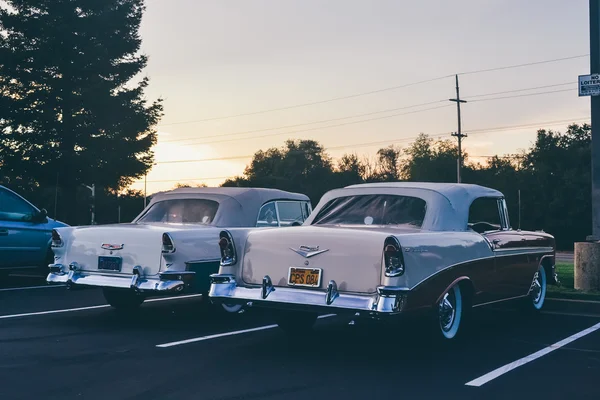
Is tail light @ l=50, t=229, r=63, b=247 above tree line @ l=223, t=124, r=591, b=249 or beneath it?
beneath

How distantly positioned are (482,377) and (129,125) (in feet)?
108

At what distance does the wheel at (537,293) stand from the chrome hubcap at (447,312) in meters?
2.44

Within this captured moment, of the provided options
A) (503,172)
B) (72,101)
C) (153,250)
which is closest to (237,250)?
(153,250)

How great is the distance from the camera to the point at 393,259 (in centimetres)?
629

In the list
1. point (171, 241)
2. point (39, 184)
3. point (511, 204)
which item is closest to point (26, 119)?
point (39, 184)

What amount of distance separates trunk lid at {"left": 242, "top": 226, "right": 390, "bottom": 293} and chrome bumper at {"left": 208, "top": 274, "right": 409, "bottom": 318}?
9 cm

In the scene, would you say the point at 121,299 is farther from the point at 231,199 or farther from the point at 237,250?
the point at 237,250

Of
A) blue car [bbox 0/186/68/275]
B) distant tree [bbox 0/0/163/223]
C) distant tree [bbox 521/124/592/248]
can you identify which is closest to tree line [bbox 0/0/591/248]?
distant tree [bbox 0/0/163/223]

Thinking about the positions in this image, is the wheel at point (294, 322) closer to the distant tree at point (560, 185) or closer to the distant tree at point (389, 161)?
the distant tree at point (560, 185)

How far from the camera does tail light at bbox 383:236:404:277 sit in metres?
6.26

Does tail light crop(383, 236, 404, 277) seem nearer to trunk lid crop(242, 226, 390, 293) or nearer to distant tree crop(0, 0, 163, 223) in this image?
trunk lid crop(242, 226, 390, 293)

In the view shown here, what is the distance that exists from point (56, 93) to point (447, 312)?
1189 inches

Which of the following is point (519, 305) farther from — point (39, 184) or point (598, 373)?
point (39, 184)

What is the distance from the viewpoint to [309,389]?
17.9ft
